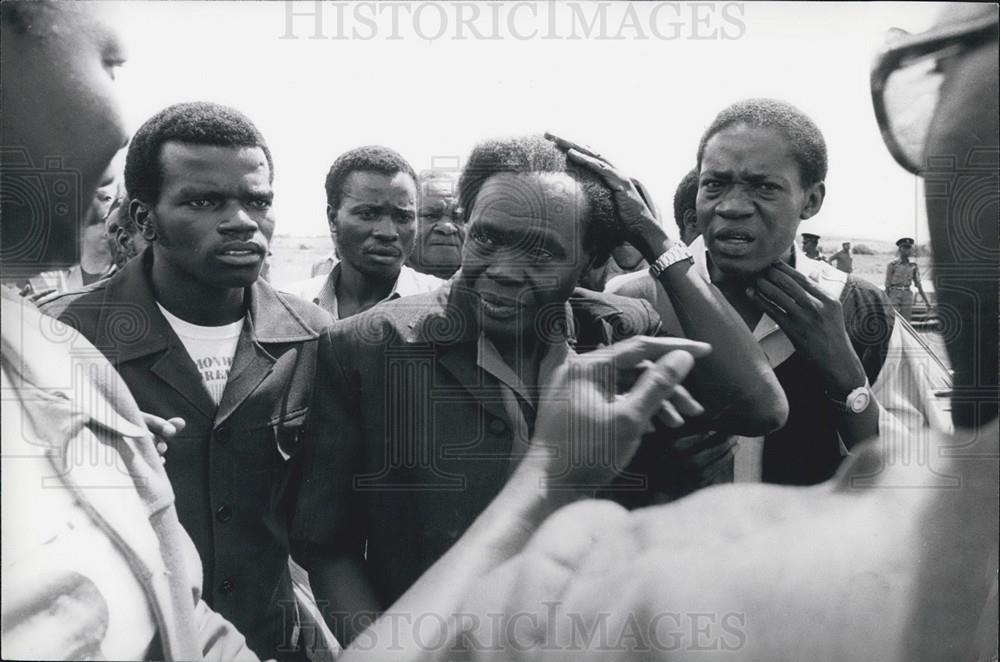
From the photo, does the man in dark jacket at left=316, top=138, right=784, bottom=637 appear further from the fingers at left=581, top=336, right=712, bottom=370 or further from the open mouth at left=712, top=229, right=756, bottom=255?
the open mouth at left=712, top=229, right=756, bottom=255

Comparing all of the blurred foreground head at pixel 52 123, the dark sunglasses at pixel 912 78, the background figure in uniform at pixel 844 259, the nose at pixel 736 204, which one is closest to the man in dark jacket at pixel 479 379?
the nose at pixel 736 204

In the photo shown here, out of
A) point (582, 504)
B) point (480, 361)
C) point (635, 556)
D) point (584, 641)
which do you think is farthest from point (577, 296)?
point (584, 641)

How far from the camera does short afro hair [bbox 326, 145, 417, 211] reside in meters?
2.68

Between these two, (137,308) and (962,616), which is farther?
(962,616)

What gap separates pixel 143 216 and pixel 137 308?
25 centimetres

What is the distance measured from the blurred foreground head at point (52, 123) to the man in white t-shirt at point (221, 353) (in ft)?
0.46

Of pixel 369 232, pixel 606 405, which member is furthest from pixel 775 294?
pixel 369 232

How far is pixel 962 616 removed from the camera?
285 cm

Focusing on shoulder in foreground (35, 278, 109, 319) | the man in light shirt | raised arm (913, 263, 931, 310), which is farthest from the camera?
raised arm (913, 263, 931, 310)

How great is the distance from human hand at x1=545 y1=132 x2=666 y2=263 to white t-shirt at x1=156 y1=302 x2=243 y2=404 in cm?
108

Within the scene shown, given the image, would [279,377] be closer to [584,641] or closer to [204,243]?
[204,243]

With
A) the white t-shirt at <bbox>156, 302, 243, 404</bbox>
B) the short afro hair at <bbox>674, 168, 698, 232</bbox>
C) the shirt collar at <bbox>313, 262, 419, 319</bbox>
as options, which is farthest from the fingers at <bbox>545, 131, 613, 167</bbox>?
the white t-shirt at <bbox>156, 302, 243, 404</bbox>

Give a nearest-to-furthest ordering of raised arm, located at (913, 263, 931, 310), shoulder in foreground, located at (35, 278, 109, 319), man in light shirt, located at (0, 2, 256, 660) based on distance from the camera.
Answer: man in light shirt, located at (0, 2, 256, 660)
shoulder in foreground, located at (35, 278, 109, 319)
raised arm, located at (913, 263, 931, 310)

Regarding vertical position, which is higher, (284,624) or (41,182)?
(41,182)
